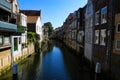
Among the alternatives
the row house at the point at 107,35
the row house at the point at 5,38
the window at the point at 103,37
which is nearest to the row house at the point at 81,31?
the row house at the point at 107,35

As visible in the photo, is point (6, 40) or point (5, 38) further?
point (6, 40)

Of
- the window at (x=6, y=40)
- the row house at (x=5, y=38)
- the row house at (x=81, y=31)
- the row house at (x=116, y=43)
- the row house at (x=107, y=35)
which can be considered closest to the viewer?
the row house at (x=116, y=43)

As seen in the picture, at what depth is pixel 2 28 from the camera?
18953mm

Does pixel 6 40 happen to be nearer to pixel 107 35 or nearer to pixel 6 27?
pixel 6 27

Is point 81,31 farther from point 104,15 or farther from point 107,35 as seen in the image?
point 107,35

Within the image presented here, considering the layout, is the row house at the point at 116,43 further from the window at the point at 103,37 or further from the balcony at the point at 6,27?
the balcony at the point at 6,27

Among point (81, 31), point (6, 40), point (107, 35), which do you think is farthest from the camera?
point (81, 31)

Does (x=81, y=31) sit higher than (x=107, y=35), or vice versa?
(x=81, y=31)

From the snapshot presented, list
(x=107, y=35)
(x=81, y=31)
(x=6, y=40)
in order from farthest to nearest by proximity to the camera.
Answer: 1. (x=81, y=31)
2. (x=6, y=40)
3. (x=107, y=35)

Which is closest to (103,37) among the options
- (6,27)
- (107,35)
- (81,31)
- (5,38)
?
(107,35)

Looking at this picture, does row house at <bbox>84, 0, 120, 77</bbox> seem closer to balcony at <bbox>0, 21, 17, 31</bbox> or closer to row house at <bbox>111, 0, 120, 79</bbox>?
row house at <bbox>111, 0, 120, 79</bbox>

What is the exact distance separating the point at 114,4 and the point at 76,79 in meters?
8.26

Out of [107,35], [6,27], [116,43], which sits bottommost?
[116,43]

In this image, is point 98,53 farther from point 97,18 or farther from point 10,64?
point 10,64
